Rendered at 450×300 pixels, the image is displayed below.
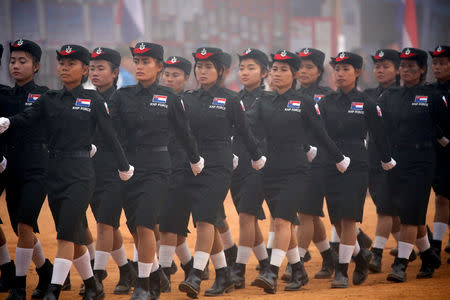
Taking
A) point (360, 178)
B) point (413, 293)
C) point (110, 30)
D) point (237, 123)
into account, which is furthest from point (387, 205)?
point (110, 30)

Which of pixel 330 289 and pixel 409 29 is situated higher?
pixel 409 29

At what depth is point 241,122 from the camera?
9.02 m

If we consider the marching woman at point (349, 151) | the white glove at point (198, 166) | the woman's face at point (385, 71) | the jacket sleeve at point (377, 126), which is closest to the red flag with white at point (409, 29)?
the woman's face at point (385, 71)

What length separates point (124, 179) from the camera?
25.8ft

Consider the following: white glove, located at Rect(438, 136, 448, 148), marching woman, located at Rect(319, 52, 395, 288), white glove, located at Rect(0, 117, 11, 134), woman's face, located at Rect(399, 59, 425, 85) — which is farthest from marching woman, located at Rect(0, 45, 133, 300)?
white glove, located at Rect(438, 136, 448, 148)

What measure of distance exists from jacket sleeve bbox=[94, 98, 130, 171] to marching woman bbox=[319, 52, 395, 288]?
287 cm

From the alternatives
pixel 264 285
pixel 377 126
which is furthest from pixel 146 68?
pixel 377 126

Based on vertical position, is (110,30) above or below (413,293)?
above

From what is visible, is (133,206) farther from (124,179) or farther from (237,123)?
(237,123)

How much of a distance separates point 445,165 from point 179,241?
4.20m

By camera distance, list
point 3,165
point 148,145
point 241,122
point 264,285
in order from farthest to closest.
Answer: point 241,122
point 264,285
point 3,165
point 148,145

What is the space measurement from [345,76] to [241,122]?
158 cm

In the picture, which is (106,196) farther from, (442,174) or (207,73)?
(442,174)

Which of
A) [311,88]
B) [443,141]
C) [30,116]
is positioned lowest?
[443,141]
